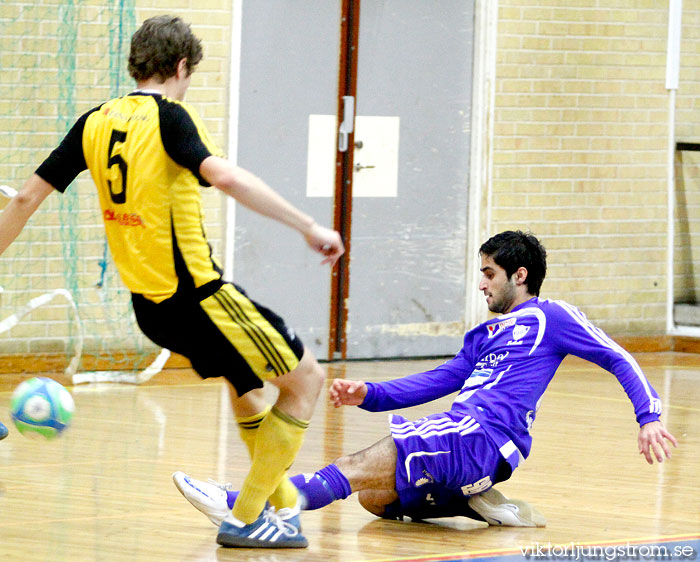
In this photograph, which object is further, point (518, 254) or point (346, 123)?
point (346, 123)

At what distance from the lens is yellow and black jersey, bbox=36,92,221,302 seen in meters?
3.48

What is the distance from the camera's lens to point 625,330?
28.5 ft

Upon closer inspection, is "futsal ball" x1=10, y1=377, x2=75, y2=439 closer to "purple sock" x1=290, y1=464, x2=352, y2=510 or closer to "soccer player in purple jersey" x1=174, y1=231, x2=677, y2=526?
"soccer player in purple jersey" x1=174, y1=231, x2=677, y2=526

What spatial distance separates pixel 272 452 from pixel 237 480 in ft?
3.74

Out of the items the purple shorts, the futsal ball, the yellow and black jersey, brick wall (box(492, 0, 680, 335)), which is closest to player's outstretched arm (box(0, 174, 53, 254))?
the yellow and black jersey

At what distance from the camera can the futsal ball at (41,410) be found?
12.9ft

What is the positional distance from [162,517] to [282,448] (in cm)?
74

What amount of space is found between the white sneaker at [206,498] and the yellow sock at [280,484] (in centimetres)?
20

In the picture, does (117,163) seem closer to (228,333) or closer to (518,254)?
(228,333)

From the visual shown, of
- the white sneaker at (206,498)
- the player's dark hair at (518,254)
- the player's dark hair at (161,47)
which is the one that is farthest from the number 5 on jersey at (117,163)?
the player's dark hair at (518,254)

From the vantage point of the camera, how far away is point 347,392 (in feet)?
13.4

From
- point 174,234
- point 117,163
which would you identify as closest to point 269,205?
point 174,234

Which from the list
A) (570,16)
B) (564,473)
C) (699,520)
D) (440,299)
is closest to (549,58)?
(570,16)

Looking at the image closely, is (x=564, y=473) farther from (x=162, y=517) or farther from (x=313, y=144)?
(x=313, y=144)
